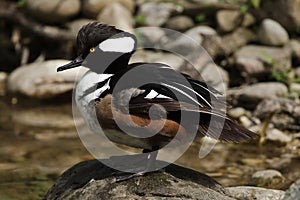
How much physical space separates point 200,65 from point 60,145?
252 cm

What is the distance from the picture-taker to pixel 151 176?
4012 millimetres

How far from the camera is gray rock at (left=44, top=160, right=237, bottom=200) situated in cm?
390

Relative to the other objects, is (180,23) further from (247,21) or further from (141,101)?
(141,101)

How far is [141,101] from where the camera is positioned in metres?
3.85

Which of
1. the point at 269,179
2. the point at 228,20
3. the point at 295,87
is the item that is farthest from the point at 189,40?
the point at 269,179

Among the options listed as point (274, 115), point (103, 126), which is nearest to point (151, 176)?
point (103, 126)

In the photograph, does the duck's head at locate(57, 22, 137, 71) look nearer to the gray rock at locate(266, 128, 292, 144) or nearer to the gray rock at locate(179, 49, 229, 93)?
the gray rock at locate(266, 128, 292, 144)

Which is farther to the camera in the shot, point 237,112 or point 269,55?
point 269,55

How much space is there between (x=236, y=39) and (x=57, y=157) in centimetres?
386

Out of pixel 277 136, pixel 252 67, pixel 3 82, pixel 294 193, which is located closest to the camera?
pixel 294 193

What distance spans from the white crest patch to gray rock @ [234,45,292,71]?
505 centimetres

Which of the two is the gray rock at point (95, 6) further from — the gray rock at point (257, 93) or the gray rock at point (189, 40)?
the gray rock at point (257, 93)

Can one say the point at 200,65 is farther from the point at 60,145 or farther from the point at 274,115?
the point at 60,145

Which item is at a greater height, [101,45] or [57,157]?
[101,45]
